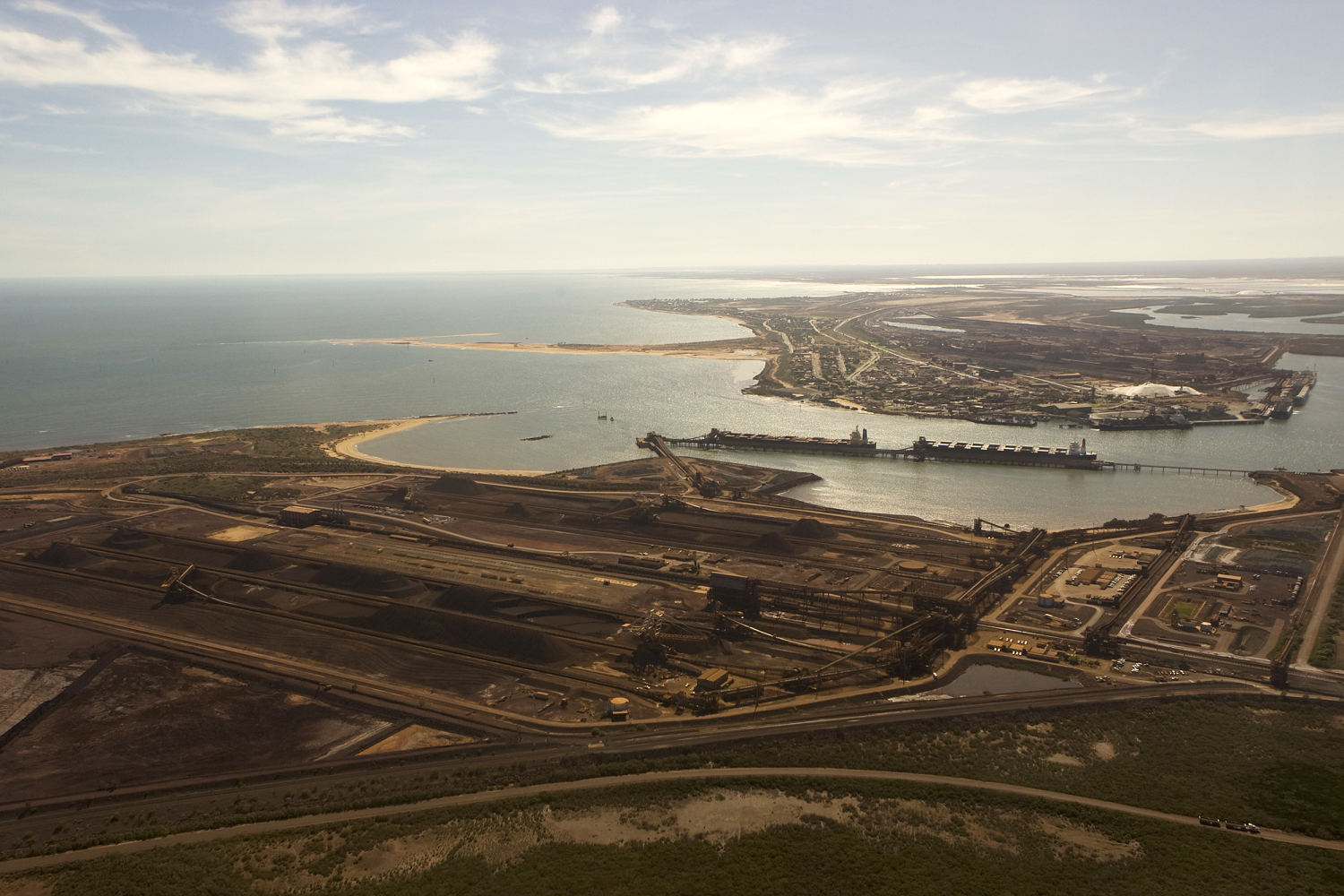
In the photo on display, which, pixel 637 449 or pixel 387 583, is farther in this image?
pixel 637 449

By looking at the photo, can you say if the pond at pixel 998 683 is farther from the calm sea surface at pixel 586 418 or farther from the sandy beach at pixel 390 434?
the sandy beach at pixel 390 434

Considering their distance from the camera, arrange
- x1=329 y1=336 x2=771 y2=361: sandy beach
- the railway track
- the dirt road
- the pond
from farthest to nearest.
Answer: x1=329 y1=336 x2=771 y2=361: sandy beach, the railway track, the pond, the dirt road

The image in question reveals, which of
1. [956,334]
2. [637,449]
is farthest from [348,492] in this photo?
[956,334]

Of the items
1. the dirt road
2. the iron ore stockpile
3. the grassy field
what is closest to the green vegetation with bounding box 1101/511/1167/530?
the iron ore stockpile

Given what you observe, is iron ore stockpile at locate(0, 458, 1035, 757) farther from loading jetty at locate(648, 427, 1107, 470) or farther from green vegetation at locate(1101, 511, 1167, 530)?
loading jetty at locate(648, 427, 1107, 470)

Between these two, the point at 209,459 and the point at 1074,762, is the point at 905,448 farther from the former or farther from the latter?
the point at 209,459

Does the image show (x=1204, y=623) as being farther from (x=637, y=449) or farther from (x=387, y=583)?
(x=637, y=449)
